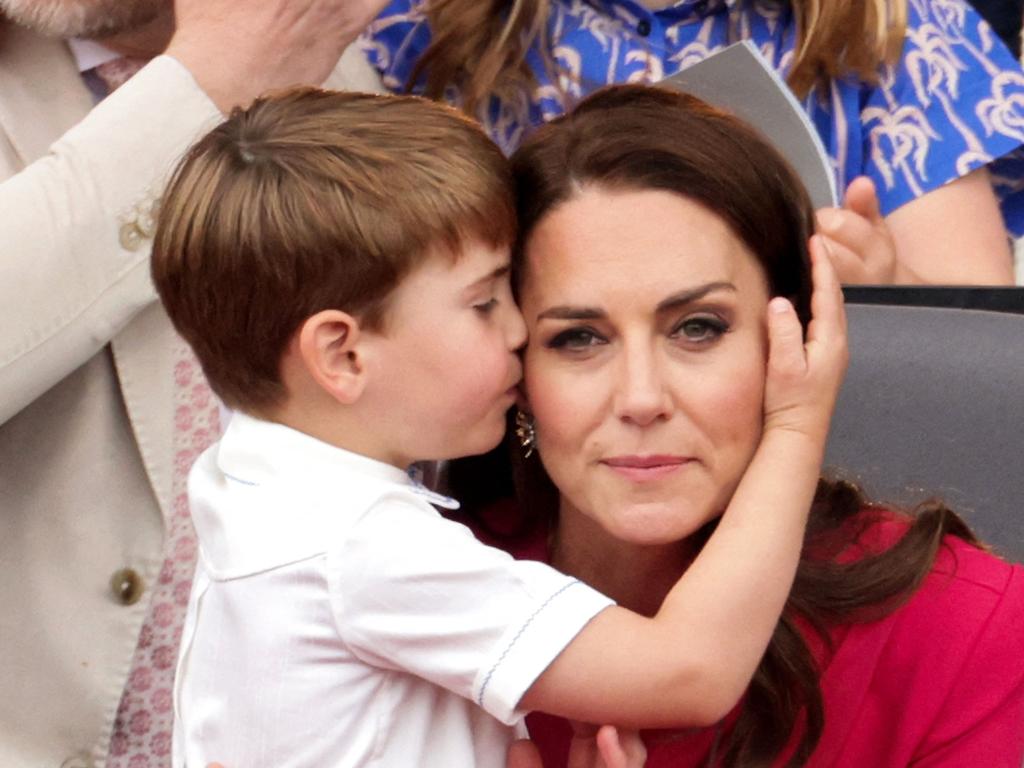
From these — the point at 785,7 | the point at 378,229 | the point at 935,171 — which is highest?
the point at 378,229

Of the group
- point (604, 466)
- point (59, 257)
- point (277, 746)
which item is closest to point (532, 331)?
point (604, 466)

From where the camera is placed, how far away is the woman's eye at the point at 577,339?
148cm

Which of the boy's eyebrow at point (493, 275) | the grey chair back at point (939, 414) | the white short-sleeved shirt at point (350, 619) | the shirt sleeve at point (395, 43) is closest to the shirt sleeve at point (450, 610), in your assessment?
the white short-sleeved shirt at point (350, 619)

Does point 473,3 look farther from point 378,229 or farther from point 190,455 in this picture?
point 378,229

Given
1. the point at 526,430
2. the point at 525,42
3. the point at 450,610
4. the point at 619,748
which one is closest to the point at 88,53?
the point at 525,42

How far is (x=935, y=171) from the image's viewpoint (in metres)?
2.06

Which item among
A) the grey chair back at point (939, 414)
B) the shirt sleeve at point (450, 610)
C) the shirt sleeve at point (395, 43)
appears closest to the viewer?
the shirt sleeve at point (450, 610)

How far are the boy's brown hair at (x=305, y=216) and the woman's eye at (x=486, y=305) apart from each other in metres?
0.05

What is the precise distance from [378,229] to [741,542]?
361 mm

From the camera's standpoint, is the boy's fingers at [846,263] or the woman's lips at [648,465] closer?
the woman's lips at [648,465]

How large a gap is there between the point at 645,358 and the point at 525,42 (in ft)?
2.71

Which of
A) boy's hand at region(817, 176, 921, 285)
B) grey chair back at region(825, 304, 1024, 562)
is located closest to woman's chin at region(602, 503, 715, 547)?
grey chair back at region(825, 304, 1024, 562)

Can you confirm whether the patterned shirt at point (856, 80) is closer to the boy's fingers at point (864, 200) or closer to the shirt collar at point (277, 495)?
the boy's fingers at point (864, 200)

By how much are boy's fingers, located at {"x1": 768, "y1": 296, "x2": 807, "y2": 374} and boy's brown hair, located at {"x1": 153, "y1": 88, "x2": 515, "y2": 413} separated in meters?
0.23
